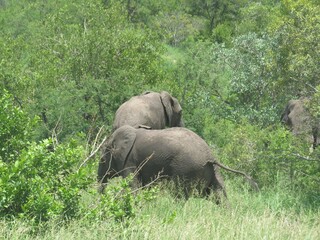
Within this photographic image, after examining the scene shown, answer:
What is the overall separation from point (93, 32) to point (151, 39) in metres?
4.22

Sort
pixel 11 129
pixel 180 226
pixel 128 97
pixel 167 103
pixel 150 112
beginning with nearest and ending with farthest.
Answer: pixel 180 226 → pixel 11 129 → pixel 150 112 → pixel 167 103 → pixel 128 97

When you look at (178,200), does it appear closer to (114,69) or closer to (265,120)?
(114,69)

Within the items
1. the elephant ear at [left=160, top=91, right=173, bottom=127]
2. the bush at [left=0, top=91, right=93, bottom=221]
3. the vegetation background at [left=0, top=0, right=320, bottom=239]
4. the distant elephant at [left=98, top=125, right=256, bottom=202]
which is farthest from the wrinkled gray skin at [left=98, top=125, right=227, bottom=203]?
the elephant ear at [left=160, top=91, right=173, bottom=127]

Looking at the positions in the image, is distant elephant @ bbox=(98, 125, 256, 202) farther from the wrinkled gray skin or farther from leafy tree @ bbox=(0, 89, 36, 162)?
leafy tree @ bbox=(0, 89, 36, 162)

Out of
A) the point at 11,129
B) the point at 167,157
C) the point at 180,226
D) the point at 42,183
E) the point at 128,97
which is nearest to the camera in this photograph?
the point at 180,226

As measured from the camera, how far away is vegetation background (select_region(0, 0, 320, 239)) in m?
6.03

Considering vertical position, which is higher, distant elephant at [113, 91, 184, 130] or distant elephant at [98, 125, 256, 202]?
distant elephant at [98, 125, 256, 202]

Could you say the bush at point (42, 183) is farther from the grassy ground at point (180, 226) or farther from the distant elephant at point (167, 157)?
the distant elephant at point (167, 157)

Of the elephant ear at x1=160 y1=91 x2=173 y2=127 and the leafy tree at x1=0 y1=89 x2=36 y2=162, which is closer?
the leafy tree at x1=0 y1=89 x2=36 y2=162

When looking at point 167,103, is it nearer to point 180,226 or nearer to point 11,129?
point 11,129

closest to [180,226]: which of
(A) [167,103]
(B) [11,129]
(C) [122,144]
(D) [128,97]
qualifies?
(B) [11,129]

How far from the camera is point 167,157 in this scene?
811 centimetres

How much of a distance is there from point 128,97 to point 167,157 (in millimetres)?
5641

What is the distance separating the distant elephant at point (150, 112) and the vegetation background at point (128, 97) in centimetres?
69
